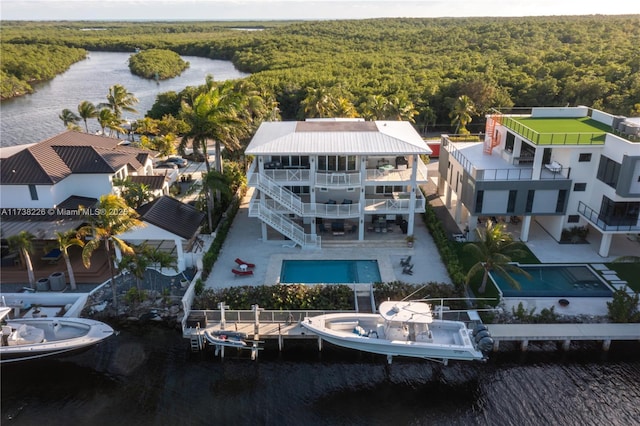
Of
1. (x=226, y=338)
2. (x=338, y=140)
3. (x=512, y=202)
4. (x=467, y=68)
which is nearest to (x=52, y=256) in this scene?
(x=226, y=338)

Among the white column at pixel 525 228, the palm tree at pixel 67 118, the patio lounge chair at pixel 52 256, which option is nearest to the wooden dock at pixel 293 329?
the white column at pixel 525 228

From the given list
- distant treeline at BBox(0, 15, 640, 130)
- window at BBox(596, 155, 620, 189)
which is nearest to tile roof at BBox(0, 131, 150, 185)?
distant treeline at BBox(0, 15, 640, 130)

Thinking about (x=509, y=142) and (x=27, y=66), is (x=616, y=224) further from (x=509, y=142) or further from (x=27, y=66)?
(x=27, y=66)

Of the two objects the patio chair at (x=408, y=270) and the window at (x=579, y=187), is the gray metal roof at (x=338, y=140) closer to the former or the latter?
the patio chair at (x=408, y=270)

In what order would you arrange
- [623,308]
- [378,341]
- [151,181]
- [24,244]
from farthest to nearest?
[151,181] < [24,244] < [623,308] < [378,341]

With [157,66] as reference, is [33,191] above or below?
below

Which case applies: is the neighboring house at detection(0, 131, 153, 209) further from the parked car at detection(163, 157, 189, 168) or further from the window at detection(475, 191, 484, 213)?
the window at detection(475, 191, 484, 213)
